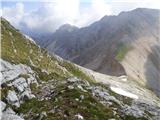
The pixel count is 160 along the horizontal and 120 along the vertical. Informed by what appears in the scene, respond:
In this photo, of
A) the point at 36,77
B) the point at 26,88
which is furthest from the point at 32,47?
the point at 26,88

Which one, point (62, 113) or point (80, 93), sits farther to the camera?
point (80, 93)

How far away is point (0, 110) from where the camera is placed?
4753cm

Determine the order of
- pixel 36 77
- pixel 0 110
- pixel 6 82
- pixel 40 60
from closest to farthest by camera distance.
→ pixel 0 110, pixel 6 82, pixel 36 77, pixel 40 60

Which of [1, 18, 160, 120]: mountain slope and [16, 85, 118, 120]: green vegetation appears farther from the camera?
[1, 18, 160, 120]: mountain slope

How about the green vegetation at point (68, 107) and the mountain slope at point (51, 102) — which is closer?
the green vegetation at point (68, 107)

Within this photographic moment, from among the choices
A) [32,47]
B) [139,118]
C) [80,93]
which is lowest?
[139,118]

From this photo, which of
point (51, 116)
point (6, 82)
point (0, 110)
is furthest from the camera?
point (6, 82)

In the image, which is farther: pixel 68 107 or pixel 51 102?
pixel 51 102

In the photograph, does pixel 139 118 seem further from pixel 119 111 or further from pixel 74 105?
pixel 74 105

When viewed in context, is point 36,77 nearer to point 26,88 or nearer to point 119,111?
point 26,88

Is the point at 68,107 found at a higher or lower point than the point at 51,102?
lower

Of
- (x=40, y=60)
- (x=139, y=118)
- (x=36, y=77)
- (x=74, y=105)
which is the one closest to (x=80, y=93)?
(x=74, y=105)

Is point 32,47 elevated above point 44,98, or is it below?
above

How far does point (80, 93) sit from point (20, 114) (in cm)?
905
